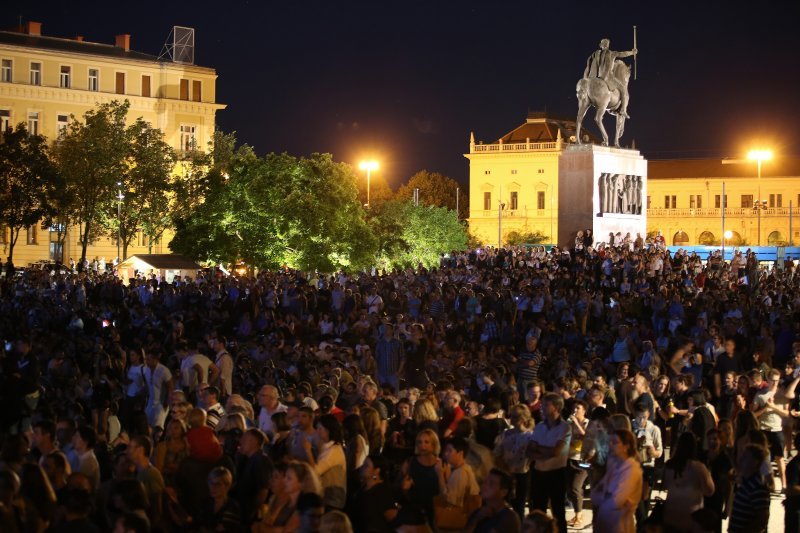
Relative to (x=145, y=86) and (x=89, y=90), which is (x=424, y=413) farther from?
(x=145, y=86)

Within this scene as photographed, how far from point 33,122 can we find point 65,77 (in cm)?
337

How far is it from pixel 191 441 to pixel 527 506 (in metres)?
4.18

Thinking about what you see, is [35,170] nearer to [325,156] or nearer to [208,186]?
[208,186]

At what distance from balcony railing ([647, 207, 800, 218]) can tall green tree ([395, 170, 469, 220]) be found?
16.3m

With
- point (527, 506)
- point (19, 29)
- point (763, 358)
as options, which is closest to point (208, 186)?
point (19, 29)

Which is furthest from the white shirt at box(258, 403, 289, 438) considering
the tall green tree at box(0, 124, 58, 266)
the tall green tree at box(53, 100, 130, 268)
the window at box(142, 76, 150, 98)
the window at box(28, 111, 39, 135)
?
the window at box(142, 76, 150, 98)

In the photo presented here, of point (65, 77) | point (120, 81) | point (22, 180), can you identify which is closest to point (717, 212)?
point (120, 81)

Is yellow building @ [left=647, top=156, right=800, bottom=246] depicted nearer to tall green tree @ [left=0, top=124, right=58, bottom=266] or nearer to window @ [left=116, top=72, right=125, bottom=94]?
window @ [left=116, top=72, right=125, bottom=94]

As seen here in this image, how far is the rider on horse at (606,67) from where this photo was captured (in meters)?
36.9

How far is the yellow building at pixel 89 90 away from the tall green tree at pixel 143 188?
7.69 meters

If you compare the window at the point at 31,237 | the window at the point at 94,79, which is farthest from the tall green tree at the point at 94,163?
the window at the point at 94,79

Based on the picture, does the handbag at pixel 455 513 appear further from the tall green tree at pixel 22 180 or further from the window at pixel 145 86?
the window at pixel 145 86

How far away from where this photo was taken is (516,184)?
309 ft

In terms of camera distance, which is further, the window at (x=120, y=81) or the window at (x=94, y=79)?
the window at (x=120, y=81)
